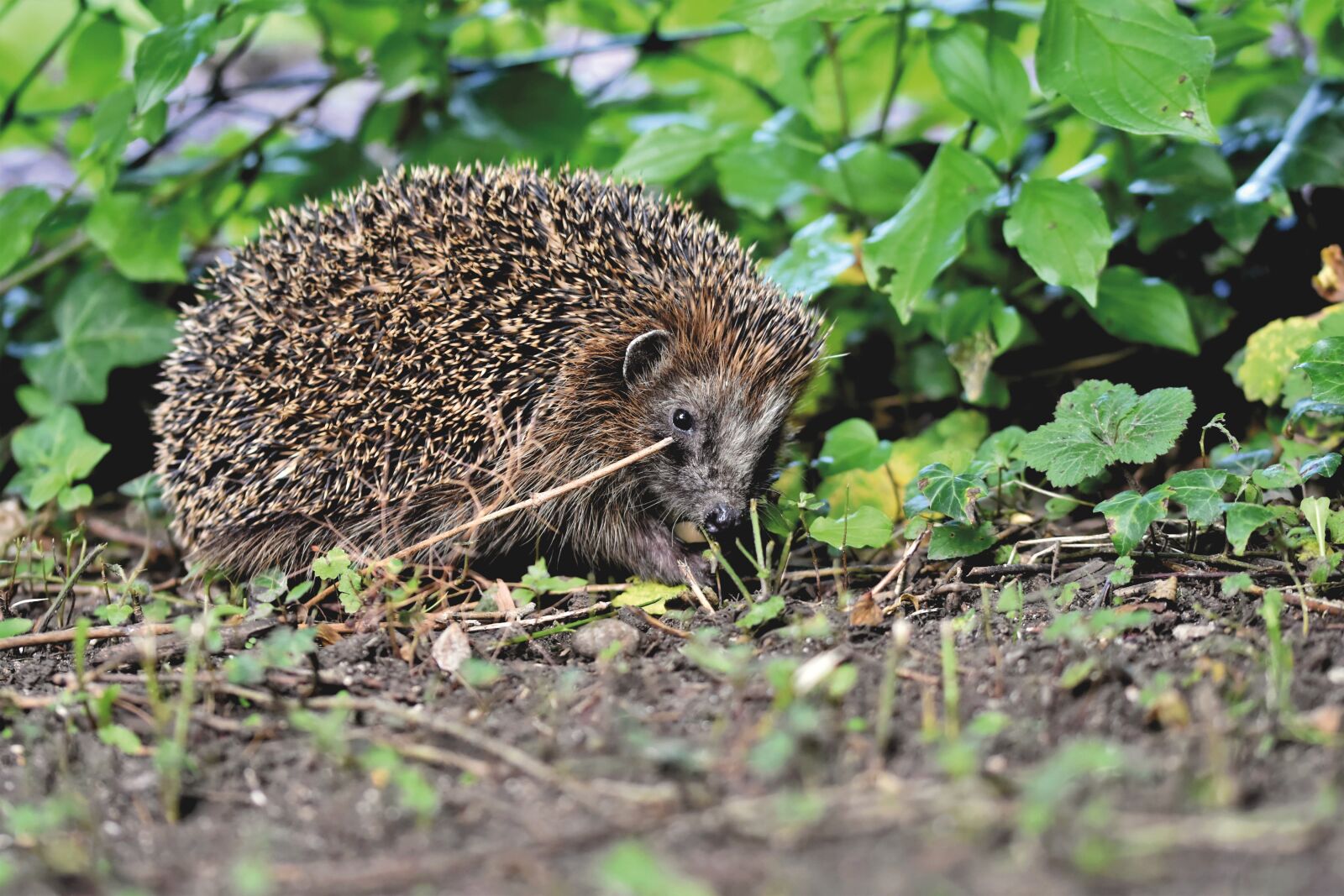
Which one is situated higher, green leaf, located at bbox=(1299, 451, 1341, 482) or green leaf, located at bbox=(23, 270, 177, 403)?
green leaf, located at bbox=(23, 270, 177, 403)

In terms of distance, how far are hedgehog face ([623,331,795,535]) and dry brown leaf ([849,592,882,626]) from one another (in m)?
0.95

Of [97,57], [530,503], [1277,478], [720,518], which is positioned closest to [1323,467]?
[1277,478]

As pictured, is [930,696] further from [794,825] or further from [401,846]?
[401,846]

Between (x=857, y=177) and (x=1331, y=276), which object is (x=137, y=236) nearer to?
(x=857, y=177)

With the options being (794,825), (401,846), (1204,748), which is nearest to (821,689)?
(794,825)

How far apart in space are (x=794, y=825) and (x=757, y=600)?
1521mm

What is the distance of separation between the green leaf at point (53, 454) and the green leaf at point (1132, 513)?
3761 mm

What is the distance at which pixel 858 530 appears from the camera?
395 centimetres

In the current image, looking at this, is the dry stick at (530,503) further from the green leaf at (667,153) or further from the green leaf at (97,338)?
the green leaf at (97,338)

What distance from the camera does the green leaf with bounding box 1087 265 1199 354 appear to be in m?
4.61

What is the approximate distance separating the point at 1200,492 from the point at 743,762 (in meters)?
1.94

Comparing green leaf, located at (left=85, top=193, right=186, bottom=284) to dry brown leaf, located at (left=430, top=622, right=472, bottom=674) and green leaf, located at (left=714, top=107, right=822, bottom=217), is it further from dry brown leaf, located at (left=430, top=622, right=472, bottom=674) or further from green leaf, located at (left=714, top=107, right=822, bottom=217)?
dry brown leaf, located at (left=430, top=622, right=472, bottom=674)

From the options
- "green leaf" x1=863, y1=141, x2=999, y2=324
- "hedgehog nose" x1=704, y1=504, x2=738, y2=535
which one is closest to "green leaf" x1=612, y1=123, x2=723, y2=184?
"green leaf" x1=863, y1=141, x2=999, y2=324

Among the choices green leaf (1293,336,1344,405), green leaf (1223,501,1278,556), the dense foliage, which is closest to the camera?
green leaf (1223,501,1278,556)
